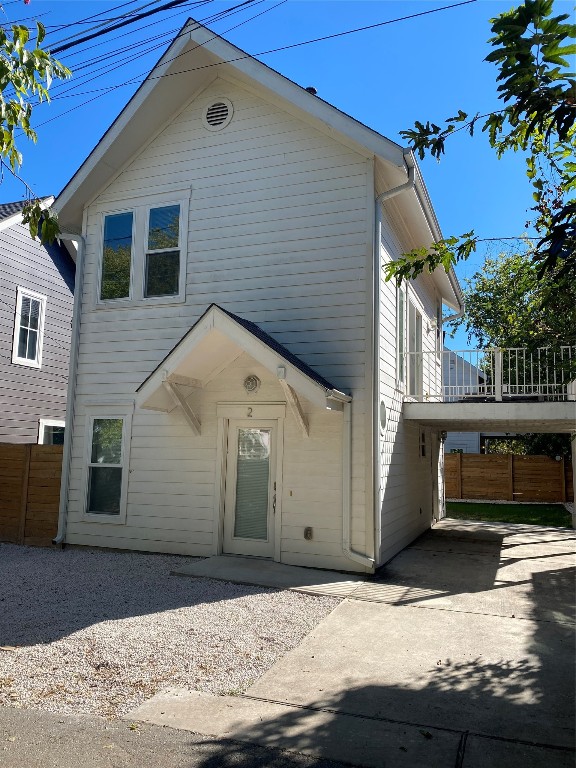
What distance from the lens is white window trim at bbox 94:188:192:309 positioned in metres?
9.78

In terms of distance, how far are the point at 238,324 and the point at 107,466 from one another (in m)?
3.87

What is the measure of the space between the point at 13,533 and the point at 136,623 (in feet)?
18.8

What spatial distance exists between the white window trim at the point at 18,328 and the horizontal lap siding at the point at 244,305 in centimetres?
468

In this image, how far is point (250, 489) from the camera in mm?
8938

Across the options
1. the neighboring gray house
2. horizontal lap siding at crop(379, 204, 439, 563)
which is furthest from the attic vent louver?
the neighboring gray house

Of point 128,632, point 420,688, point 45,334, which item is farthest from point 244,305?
point 45,334

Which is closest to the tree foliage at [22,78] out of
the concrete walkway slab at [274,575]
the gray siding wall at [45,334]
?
the concrete walkway slab at [274,575]

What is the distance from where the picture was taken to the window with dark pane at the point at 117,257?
1023 cm

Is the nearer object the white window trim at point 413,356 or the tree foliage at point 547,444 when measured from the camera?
the white window trim at point 413,356

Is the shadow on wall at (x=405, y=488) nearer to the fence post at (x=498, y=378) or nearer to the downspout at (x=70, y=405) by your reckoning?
the fence post at (x=498, y=378)

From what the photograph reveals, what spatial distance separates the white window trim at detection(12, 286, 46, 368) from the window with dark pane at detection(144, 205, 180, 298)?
577 cm

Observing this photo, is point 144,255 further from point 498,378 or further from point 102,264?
point 498,378

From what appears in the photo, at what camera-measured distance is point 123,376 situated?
32.5ft

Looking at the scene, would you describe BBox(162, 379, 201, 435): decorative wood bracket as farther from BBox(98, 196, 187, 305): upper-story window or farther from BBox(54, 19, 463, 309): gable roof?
Result: BBox(54, 19, 463, 309): gable roof
